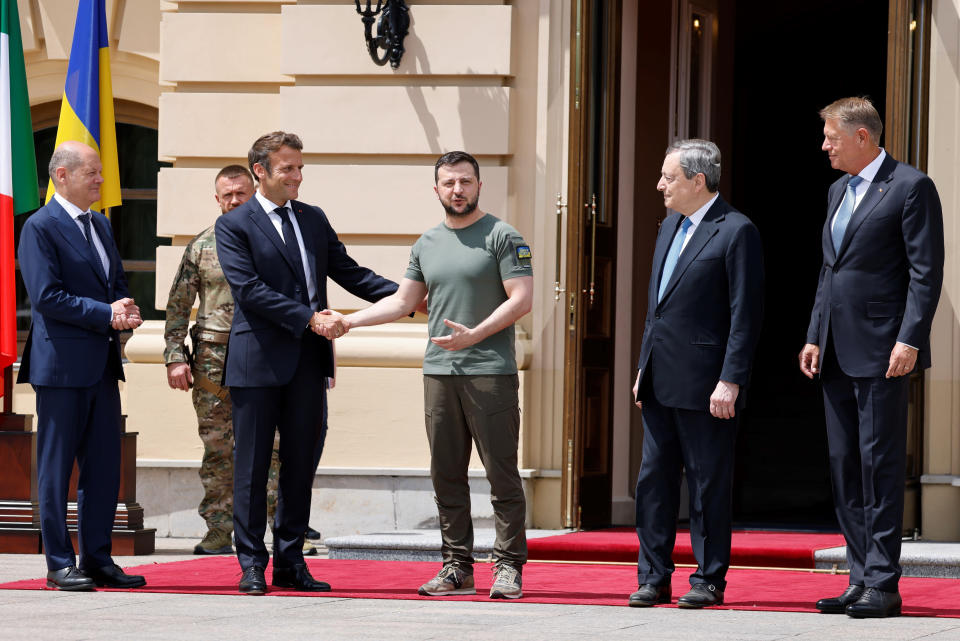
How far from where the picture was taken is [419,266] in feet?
19.7

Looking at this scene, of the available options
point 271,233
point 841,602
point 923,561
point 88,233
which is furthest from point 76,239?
point 923,561

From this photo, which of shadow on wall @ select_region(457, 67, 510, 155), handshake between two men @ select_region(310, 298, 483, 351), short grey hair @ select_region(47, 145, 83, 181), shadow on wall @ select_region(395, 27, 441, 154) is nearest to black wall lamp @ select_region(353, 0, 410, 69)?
shadow on wall @ select_region(395, 27, 441, 154)

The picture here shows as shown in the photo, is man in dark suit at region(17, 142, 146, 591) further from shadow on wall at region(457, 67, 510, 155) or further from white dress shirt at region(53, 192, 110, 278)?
shadow on wall at region(457, 67, 510, 155)

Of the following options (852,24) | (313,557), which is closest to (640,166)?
(313,557)

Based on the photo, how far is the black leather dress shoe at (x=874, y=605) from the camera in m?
5.20

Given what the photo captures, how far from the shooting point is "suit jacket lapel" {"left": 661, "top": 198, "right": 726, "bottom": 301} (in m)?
5.56

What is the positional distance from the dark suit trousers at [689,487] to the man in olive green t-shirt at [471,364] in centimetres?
49

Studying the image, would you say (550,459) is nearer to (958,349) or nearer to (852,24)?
(958,349)

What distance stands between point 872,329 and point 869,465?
46 centimetres

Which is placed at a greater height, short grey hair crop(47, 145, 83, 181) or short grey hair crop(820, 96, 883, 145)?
short grey hair crop(820, 96, 883, 145)

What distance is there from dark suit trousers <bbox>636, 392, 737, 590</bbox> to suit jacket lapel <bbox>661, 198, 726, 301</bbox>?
431 mm

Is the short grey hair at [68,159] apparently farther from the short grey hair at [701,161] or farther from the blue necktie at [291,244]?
the short grey hair at [701,161]

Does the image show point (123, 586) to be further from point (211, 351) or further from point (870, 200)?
point (870, 200)

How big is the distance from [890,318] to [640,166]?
3.44 meters
